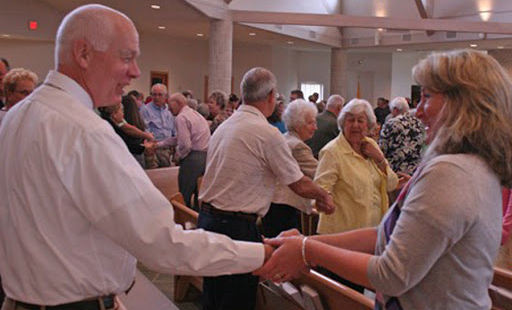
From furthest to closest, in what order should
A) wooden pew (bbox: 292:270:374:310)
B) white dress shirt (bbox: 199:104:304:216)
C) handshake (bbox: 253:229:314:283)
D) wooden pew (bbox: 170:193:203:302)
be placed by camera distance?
1. wooden pew (bbox: 170:193:203:302)
2. white dress shirt (bbox: 199:104:304:216)
3. wooden pew (bbox: 292:270:374:310)
4. handshake (bbox: 253:229:314:283)

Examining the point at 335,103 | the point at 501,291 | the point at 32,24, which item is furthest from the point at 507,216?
the point at 32,24

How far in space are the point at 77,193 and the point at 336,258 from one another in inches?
31.2

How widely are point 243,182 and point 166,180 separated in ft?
8.28

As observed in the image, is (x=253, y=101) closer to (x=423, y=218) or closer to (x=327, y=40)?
(x=423, y=218)

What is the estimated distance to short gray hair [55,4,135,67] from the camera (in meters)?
1.45

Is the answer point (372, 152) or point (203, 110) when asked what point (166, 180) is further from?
point (203, 110)

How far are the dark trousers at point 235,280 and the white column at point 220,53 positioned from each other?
914cm

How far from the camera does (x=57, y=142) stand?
1.34 meters

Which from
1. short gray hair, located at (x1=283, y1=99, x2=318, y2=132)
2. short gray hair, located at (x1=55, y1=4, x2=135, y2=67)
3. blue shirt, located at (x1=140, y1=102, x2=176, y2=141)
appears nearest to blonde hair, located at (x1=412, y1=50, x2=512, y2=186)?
short gray hair, located at (x1=55, y1=4, x2=135, y2=67)

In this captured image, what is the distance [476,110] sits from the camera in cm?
139

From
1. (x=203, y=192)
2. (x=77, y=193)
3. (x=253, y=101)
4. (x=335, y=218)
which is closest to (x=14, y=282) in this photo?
(x=77, y=193)

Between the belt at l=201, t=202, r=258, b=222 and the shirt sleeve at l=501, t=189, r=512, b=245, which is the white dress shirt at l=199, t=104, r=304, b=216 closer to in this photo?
the belt at l=201, t=202, r=258, b=222

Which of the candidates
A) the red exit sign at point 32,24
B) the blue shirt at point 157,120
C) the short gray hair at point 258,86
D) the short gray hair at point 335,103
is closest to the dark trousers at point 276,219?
the short gray hair at point 258,86

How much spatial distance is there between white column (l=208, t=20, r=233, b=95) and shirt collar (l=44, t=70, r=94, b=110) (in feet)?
34.1
